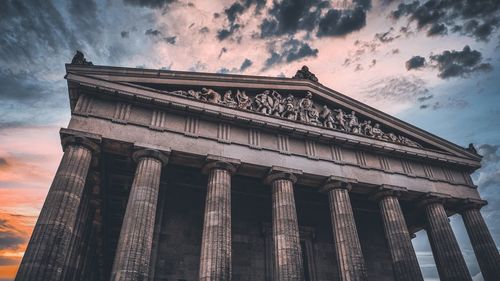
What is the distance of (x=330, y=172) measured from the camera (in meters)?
19.6

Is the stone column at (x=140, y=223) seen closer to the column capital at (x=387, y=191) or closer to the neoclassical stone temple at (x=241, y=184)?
the neoclassical stone temple at (x=241, y=184)

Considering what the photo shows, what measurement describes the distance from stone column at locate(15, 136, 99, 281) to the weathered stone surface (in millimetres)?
5598

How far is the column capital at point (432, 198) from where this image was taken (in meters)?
21.5

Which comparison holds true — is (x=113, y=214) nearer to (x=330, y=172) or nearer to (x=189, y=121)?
(x=189, y=121)

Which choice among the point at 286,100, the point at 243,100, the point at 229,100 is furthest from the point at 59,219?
the point at 286,100

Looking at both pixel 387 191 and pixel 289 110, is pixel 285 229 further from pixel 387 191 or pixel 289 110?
pixel 387 191

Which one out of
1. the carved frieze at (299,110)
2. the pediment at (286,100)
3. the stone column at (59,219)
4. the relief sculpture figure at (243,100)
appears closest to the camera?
the stone column at (59,219)

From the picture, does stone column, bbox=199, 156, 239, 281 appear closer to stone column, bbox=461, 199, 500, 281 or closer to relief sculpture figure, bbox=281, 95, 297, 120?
relief sculpture figure, bbox=281, 95, 297, 120

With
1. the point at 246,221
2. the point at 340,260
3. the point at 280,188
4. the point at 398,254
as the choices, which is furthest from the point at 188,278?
the point at 398,254

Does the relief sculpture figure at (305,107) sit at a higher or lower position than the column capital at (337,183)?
higher

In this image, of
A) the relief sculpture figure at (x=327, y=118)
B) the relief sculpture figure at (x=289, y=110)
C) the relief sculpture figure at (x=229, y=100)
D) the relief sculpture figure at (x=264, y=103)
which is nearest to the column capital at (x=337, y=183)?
the relief sculpture figure at (x=327, y=118)

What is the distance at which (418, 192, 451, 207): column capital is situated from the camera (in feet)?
70.4

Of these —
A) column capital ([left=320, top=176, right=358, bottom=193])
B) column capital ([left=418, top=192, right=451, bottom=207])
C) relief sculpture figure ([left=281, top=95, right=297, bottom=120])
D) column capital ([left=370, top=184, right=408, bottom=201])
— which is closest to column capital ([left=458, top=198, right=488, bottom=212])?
column capital ([left=418, top=192, right=451, bottom=207])

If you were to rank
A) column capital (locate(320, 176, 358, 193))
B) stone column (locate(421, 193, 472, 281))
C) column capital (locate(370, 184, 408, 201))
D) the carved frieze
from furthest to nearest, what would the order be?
column capital (locate(370, 184, 408, 201)), column capital (locate(320, 176, 358, 193)), the carved frieze, stone column (locate(421, 193, 472, 281))
